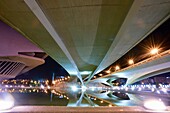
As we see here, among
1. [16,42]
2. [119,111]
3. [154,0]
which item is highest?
[16,42]

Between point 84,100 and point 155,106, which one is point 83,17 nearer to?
point 155,106

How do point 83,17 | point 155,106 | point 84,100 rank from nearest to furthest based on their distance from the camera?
point 155,106 < point 83,17 < point 84,100

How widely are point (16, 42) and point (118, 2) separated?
16.1m

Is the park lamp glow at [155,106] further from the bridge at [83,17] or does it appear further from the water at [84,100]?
the bridge at [83,17]

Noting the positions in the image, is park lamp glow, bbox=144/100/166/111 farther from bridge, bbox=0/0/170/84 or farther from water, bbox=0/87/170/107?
bridge, bbox=0/0/170/84

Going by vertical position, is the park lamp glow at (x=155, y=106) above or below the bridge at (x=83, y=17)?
below

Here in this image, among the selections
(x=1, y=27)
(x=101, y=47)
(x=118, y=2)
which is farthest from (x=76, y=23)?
(x=1, y=27)

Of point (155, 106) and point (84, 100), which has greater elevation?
point (155, 106)

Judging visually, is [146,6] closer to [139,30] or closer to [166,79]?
[139,30]

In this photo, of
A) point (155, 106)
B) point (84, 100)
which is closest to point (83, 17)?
point (155, 106)

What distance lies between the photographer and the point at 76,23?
26.7 ft

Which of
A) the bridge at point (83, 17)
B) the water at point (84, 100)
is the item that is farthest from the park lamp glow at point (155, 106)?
the bridge at point (83, 17)

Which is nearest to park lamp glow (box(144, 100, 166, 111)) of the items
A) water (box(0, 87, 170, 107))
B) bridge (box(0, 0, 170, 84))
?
water (box(0, 87, 170, 107))

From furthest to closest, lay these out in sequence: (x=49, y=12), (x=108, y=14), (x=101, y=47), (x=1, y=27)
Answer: (x=1, y=27), (x=101, y=47), (x=108, y=14), (x=49, y=12)
